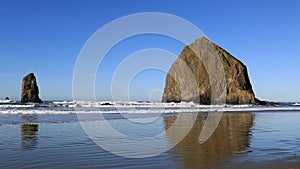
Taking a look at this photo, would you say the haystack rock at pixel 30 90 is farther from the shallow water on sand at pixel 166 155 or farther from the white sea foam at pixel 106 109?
the shallow water on sand at pixel 166 155

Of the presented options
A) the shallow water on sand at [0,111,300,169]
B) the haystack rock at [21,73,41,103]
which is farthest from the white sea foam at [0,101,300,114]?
the haystack rock at [21,73,41,103]

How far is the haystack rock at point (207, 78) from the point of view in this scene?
89.4 metres

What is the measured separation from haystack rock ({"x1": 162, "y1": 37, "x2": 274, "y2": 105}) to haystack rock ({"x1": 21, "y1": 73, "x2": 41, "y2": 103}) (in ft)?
143

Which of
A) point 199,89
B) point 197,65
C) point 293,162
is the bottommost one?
point 293,162

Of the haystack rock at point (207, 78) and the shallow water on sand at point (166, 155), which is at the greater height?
the haystack rock at point (207, 78)

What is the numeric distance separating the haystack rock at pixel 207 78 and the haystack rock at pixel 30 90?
43.7 metres

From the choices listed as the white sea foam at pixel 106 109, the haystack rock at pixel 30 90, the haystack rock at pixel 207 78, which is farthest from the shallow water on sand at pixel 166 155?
the haystack rock at pixel 207 78

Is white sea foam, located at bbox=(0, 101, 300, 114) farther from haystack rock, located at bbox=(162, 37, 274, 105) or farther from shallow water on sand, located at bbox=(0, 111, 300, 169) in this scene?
haystack rock, located at bbox=(162, 37, 274, 105)

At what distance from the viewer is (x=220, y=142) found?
1087cm

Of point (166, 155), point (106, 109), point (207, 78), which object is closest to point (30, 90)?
point (106, 109)

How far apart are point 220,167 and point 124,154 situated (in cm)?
294

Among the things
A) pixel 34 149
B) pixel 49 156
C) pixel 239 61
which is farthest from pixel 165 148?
pixel 239 61

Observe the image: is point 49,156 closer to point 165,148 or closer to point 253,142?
point 165,148

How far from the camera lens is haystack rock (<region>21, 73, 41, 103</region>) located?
75250mm
